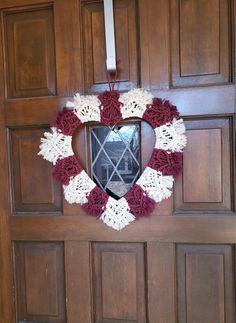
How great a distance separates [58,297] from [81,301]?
90 millimetres

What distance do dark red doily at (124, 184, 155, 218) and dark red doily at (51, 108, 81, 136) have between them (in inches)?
10.9

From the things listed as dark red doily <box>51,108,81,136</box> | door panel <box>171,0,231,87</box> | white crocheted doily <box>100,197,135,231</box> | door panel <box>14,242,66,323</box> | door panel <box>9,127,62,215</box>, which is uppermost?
door panel <box>171,0,231,87</box>

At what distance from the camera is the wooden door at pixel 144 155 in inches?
41.7

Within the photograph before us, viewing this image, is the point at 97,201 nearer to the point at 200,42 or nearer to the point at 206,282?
the point at 206,282

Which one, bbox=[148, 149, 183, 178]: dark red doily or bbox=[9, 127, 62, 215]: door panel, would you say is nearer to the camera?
bbox=[148, 149, 183, 178]: dark red doily

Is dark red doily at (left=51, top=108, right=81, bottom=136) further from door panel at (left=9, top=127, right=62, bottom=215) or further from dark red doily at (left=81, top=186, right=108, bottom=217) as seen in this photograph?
dark red doily at (left=81, top=186, right=108, bottom=217)

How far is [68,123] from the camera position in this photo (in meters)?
1.10

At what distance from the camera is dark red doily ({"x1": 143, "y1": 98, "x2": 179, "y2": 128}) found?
1.05 meters

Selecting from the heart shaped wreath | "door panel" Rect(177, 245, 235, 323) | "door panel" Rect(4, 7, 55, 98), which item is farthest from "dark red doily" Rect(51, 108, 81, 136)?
"door panel" Rect(177, 245, 235, 323)

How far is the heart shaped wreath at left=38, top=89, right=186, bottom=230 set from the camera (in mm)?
1049

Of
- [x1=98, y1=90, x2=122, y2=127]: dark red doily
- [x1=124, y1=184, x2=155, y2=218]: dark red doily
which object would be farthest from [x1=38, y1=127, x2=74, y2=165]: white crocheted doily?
[x1=124, y1=184, x2=155, y2=218]: dark red doily

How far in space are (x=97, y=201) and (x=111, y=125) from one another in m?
0.25

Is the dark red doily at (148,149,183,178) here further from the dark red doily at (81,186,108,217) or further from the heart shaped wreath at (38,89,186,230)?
the dark red doily at (81,186,108,217)

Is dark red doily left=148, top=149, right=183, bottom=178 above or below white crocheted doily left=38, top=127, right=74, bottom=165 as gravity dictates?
below
